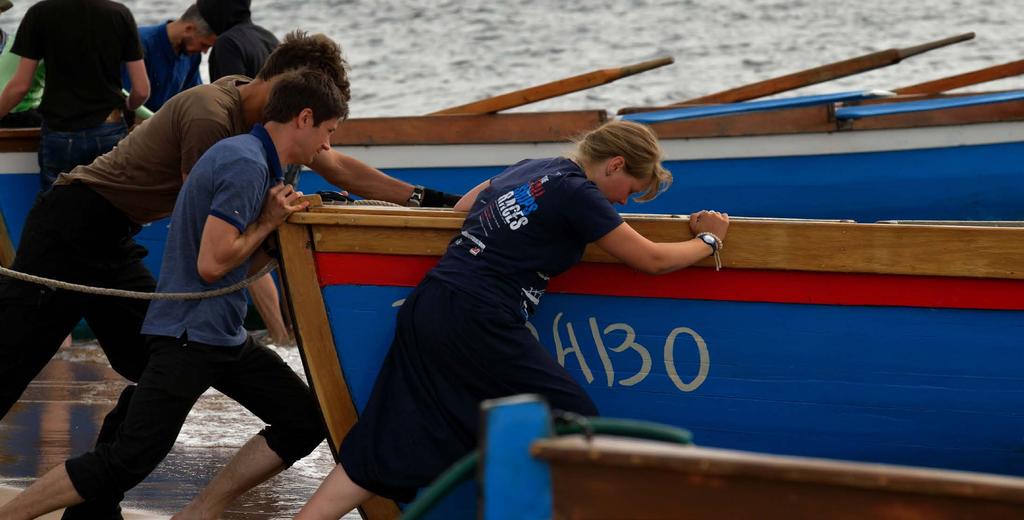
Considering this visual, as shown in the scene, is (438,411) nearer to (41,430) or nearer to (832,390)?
(832,390)

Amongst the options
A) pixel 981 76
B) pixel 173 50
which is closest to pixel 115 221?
pixel 173 50

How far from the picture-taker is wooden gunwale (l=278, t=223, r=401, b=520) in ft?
14.3

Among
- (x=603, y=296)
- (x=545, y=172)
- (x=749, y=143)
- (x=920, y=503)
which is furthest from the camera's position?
(x=749, y=143)

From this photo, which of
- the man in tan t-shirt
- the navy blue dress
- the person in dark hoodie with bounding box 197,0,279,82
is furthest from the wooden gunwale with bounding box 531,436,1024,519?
the person in dark hoodie with bounding box 197,0,279,82

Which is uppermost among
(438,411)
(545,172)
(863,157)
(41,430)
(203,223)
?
(545,172)

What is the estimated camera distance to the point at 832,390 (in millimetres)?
Result: 4141

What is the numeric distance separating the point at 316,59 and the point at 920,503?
2450 mm

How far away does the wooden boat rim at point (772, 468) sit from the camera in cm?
241

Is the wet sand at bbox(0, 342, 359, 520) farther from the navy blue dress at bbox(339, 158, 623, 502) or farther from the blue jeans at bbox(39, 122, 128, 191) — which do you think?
the navy blue dress at bbox(339, 158, 623, 502)

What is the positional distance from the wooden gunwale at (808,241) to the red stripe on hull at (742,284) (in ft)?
0.10

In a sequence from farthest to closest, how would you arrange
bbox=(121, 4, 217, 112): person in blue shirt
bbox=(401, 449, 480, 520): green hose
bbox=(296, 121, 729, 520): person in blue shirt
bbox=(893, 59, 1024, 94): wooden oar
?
1. bbox=(893, 59, 1024, 94): wooden oar
2. bbox=(121, 4, 217, 112): person in blue shirt
3. bbox=(296, 121, 729, 520): person in blue shirt
4. bbox=(401, 449, 480, 520): green hose

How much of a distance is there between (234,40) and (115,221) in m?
2.54

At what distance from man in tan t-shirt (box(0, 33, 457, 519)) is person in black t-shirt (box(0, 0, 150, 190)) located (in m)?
2.05

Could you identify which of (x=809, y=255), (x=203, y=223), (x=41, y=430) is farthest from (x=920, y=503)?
(x=41, y=430)
